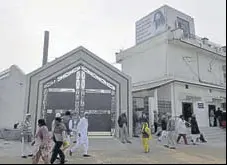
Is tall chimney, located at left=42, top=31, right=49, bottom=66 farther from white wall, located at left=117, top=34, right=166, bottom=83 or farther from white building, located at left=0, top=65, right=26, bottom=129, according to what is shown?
white wall, located at left=117, top=34, right=166, bottom=83

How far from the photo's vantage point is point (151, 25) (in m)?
29.0

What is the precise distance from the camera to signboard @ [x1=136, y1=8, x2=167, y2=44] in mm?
27250

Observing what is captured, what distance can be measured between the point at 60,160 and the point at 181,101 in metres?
13.8

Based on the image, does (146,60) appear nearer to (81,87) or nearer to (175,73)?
(175,73)

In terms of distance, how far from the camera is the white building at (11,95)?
18.0 m

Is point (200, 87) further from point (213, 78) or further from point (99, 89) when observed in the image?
point (99, 89)

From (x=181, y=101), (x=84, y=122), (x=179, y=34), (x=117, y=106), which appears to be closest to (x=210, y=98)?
(x=181, y=101)

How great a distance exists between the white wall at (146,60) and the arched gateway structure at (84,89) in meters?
6.02

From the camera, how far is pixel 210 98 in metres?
21.8

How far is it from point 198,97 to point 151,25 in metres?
10.9

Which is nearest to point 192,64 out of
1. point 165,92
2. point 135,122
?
point 165,92

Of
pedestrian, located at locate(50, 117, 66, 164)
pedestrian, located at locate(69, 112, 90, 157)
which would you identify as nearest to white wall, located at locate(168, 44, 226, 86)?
pedestrian, located at locate(69, 112, 90, 157)

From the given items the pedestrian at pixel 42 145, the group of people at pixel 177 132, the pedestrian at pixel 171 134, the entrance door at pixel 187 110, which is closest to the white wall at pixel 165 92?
the entrance door at pixel 187 110

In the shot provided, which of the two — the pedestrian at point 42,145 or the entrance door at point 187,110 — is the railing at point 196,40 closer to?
the entrance door at point 187,110
